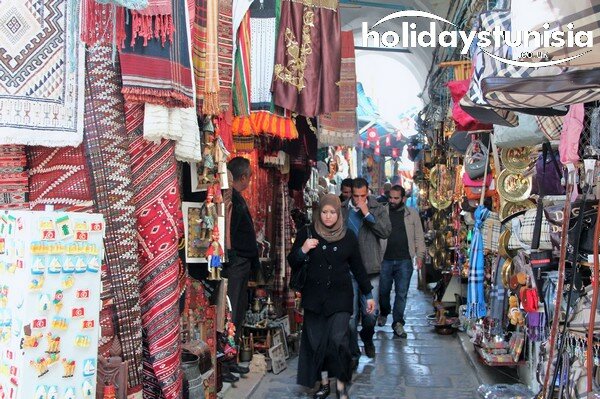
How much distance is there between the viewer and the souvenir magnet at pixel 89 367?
3021mm

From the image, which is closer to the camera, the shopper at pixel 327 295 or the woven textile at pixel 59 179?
the woven textile at pixel 59 179

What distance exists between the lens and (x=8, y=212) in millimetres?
2936

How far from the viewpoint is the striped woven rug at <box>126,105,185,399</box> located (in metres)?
3.88

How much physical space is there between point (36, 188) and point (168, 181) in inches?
27.8

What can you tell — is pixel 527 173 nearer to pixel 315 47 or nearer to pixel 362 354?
pixel 315 47

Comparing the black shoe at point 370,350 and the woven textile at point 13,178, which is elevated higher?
the woven textile at point 13,178

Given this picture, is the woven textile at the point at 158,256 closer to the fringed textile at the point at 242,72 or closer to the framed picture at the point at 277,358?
the fringed textile at the point at 242,72

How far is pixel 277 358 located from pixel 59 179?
149 inches

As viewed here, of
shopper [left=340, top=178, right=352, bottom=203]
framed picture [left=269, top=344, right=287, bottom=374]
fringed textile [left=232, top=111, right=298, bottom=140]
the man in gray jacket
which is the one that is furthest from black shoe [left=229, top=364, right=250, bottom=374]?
shopper [left=340, top=178, right=352, bottom=203]

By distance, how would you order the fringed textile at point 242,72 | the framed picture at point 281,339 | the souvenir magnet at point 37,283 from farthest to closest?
the framed picture at point 281,339 → the fringed textile at point 242,72 → the souvenir magnet at point 37,283

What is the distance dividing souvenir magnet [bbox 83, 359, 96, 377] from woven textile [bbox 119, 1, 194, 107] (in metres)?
1.31

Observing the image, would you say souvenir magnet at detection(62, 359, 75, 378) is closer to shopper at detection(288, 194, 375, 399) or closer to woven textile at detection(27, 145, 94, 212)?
woven textile at detection(27, 145, 94, 212)

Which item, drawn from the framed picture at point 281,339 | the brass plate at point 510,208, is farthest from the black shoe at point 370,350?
the brass plate at point 510,208

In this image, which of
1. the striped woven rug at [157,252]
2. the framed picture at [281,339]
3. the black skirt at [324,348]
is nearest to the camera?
the striped woven rug at [157,252]
